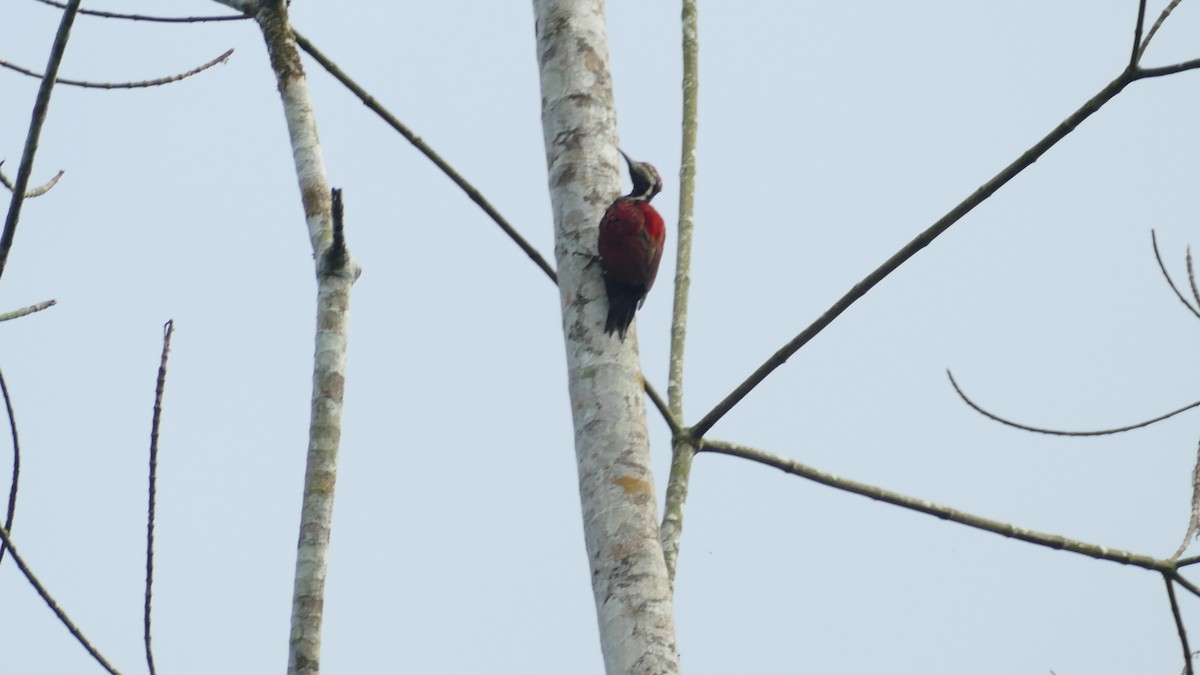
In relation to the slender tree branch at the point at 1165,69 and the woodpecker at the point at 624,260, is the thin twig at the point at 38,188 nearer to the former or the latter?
the woodpecker at the point at 624,260

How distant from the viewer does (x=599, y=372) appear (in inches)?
126

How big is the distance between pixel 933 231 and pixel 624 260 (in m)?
0.90

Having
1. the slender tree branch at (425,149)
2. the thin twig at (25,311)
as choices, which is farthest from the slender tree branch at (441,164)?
the thin twig at (25,311)

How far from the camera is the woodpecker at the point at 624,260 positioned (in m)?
3.36

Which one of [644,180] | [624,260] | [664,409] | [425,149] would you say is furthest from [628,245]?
[644,180]

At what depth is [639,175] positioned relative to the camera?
603 cm

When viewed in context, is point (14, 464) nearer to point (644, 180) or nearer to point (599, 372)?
point (599, 372)

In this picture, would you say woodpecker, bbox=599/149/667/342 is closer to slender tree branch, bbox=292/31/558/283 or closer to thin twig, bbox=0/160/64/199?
slender tree branch, bbox=292/31/558/283

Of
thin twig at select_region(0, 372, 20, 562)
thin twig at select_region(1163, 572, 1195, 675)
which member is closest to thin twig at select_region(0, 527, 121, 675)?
thin twig at select_region(0, 372, 20, 562)

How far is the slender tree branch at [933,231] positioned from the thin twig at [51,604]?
1.79m

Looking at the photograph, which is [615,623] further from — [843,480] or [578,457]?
[843,480]

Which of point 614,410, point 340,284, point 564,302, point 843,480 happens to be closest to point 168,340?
point 340,284

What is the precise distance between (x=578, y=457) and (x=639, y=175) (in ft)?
10.3

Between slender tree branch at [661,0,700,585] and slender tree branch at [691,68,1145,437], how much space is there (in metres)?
0.39
